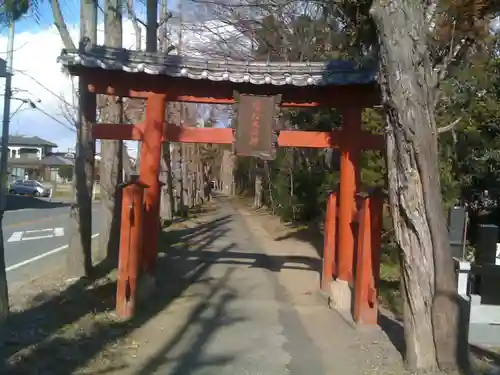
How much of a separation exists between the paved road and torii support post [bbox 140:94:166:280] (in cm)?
356

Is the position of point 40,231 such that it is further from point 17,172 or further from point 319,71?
point 17,172

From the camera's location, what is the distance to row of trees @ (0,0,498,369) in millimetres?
7098

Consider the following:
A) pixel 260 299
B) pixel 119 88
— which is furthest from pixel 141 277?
pixel 119 88

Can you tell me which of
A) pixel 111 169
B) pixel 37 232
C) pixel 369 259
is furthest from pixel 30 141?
pixel 369 259

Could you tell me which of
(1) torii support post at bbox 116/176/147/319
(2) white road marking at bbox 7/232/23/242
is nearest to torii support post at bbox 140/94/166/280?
(1) torii support post at bbox 116/176/147/319

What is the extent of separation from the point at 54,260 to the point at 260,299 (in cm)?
708

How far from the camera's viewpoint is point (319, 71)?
11.5 meters

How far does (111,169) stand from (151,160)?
15.1 ft

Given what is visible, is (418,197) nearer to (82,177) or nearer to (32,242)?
(82,177)

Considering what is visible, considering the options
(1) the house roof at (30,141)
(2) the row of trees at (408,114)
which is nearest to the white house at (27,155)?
(1) the house roof at (30,141)

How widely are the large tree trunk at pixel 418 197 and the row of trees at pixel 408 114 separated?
0.03 feet

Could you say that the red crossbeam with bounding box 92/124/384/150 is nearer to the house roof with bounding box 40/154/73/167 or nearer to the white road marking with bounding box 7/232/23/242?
the white road marking with bounding box 7/232/23/242

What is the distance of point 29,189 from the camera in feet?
202

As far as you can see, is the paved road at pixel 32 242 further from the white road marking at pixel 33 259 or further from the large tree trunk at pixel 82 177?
the large tree trunk at pixel 82 177
